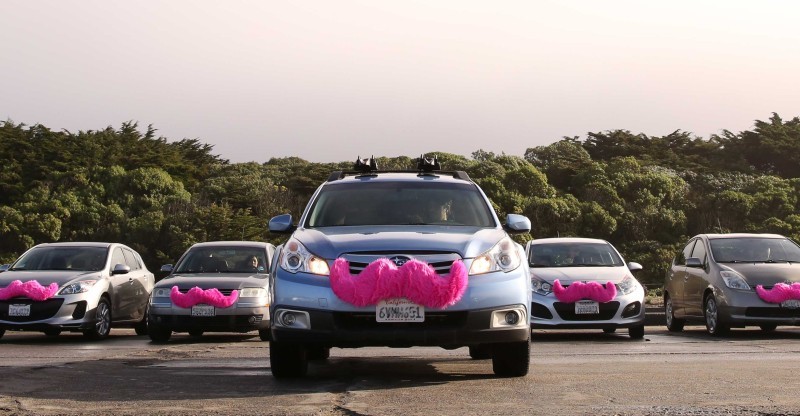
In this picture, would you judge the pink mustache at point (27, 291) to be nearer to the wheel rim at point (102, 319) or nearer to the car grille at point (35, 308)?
the car grille at point (35, 308)

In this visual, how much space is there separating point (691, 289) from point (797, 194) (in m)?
44.2

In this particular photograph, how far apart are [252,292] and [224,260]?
1.43 meters

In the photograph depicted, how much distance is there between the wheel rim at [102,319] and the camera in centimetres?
1954

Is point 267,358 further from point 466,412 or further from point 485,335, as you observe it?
point 466,412

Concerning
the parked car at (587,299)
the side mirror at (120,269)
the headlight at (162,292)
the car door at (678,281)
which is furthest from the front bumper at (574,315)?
the side mirror at (120,269)

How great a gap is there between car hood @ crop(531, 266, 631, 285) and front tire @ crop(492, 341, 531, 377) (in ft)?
23.6

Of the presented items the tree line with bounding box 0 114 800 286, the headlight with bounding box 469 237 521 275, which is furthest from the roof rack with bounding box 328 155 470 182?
the tree line with bounding box 0 114 800 286

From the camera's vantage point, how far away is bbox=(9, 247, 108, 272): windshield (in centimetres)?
2002

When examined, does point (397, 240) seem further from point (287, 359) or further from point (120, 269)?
point (120, 269)

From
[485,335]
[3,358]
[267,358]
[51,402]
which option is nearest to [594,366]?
[485,335]

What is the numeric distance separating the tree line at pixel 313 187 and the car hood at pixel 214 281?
116 ft

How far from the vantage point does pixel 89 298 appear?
63.0 feet

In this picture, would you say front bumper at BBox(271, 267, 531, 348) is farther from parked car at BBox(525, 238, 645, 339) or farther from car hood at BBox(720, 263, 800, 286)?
car hood at BBox(720, 263, 800, 286)

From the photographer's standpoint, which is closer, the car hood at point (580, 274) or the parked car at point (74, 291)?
the car hood at point (580, 274)
